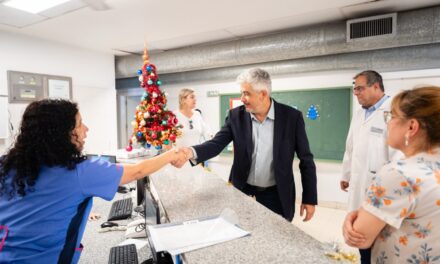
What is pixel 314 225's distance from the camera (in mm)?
3684

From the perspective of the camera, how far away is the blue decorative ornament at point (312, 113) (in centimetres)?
421

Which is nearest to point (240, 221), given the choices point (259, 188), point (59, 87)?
point (259, 188)

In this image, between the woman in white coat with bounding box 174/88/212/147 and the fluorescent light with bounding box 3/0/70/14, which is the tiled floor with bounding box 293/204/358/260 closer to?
the woman in white coat with bounding box 174/88/212/147

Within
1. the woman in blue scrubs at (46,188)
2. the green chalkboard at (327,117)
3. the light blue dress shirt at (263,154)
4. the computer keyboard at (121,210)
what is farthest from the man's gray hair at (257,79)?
the green chalkboard at (327,117)

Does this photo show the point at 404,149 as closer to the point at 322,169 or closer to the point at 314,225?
the point at 314,225

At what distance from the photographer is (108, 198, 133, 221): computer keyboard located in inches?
80.4

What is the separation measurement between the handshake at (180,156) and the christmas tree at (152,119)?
1.54m

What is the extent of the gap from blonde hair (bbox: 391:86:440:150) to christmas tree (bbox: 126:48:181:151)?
2635 mm

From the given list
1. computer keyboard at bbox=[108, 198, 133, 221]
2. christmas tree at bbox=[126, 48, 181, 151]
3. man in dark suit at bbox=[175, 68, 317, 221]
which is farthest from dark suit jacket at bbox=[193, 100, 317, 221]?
christmas tree at bbox=[126, 48, 181, 151]

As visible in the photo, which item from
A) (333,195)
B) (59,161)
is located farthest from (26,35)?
(333,195)

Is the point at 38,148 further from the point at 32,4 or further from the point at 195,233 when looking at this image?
the point at 32,4

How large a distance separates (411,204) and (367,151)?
5.11 feet

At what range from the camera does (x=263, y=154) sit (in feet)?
6.12

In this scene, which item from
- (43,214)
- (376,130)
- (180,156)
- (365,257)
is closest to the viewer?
(43,214)
